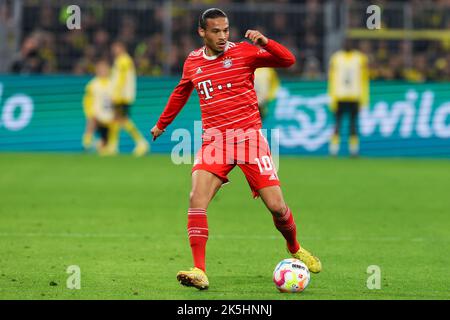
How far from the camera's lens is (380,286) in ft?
26.0

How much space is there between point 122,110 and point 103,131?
2.15ft

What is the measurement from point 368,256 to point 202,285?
2.56 meters

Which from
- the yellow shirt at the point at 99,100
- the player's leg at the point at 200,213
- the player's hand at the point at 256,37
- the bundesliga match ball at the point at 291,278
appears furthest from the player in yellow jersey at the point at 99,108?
the bundesliga match ball at the point at 291,278

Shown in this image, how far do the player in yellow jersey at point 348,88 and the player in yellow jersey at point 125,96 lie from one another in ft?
13.2

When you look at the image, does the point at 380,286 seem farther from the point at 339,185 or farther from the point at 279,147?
the point at 279,147

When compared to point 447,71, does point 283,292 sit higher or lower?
lower

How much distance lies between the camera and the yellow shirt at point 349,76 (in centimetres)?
2167

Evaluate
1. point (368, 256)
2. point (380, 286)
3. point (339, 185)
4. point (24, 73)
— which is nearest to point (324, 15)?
point (24, 73)

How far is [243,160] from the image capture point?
26.5ft

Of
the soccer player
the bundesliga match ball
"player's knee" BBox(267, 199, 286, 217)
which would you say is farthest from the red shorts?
the bundesliga match ball

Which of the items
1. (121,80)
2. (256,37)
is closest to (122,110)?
(121,80)

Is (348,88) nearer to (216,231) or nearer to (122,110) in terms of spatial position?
(122,110)
